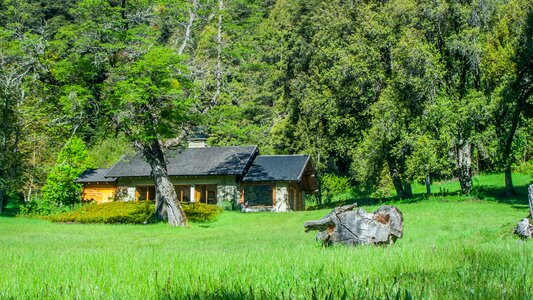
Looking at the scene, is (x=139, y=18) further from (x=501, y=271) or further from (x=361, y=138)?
(x=361, y=138)

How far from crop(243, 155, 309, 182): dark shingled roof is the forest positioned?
3699 mm

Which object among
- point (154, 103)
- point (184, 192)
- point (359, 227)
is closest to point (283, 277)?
point (359, 227)

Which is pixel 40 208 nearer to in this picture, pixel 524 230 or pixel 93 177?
pixel 93 177

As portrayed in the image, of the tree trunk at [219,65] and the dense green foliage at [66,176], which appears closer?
the tree trunk at [219,65]

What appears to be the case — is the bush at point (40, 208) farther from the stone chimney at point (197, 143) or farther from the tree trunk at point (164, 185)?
the stone chimney at point (197, 143)

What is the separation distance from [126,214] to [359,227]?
21.3m

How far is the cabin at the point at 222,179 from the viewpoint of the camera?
41.6m

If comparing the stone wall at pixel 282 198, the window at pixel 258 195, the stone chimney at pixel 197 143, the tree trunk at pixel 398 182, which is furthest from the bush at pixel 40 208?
the tree trunk at pixel 398 182

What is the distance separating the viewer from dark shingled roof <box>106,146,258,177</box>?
42.2 m

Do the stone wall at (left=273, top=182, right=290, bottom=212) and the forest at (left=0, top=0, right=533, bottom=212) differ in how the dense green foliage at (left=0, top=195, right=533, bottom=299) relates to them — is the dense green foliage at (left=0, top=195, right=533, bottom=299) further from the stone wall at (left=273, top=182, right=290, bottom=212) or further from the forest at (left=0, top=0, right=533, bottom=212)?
the stone wall at (left=273, top=182, right=290, bottom=212)

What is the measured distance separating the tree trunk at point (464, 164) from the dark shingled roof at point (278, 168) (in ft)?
40.8

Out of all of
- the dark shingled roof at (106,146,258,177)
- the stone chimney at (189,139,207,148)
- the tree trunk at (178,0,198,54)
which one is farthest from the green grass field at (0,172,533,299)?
the stone chimney at (189,139,207,148)

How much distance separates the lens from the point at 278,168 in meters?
42.3

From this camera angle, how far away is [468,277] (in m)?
4.13
